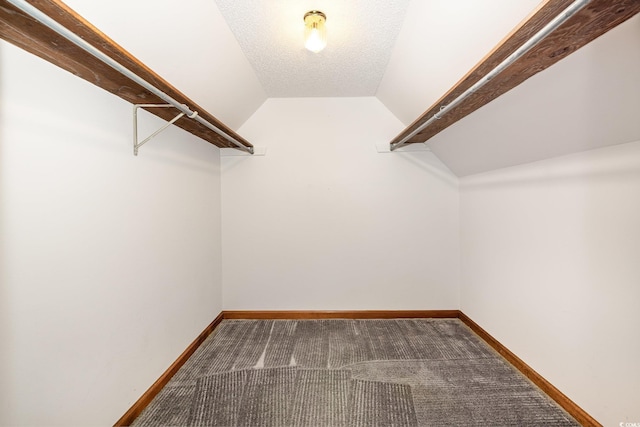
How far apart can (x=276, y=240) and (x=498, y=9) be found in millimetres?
2470

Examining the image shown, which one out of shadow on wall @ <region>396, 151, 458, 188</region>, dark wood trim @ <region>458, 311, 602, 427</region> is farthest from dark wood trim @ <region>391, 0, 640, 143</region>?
dark wood trim @ <region>458, 311, 602, 427</region>

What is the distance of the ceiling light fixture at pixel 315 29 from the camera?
1513 mm

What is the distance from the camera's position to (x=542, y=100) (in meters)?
1.44

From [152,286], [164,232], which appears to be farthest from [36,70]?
[152,286]

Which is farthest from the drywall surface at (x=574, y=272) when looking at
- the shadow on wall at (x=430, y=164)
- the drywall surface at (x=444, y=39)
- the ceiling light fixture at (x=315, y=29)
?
the ceiling light fixture at (x=315, y=29)

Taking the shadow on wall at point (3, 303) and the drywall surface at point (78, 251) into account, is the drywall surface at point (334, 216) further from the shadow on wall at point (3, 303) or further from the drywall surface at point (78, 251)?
the shadow on wall at point (3, 303)

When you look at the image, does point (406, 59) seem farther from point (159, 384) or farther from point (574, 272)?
point (159, 384)

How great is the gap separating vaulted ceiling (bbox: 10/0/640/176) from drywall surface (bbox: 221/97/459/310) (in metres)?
0.47

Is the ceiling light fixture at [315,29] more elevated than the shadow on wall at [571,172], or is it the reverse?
the ceiling light fixture at [315,29]

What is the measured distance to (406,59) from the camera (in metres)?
1.93

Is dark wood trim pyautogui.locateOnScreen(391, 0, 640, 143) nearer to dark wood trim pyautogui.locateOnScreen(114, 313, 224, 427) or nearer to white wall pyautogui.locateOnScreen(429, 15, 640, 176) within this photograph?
white wall pyautogui.locateOnScreen(429, 15, 640, 176)

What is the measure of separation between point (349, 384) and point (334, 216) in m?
1.58

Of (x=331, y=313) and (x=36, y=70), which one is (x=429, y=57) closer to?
(x=36, y=70)

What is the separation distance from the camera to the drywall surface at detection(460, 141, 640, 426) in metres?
1.30
